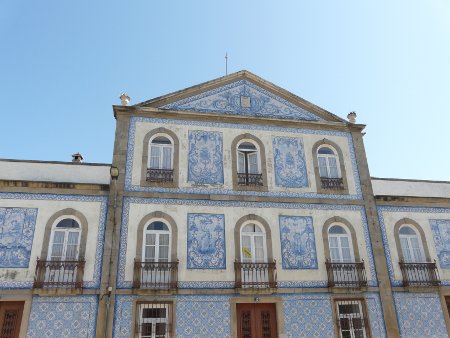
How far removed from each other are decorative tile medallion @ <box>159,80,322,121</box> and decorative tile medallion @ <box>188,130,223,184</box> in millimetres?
1179

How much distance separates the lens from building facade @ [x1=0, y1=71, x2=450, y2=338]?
12.6 meters

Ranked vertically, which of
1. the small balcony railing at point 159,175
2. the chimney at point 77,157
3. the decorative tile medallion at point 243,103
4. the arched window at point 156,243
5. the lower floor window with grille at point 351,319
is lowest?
the lower floor window with grille at point 351,319

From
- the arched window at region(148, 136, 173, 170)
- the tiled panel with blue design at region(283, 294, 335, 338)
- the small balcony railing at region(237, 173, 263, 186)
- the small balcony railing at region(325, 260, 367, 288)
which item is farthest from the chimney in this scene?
the small balcony railing at region(325, 260, 367, 288)

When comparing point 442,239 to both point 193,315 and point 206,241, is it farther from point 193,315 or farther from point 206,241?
point 193,315

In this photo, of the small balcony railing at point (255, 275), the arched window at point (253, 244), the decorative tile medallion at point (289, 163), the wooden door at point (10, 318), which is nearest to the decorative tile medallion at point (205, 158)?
the arched window at point (253, 244)

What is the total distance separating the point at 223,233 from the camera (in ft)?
46.2

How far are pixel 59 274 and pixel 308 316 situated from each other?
820cm

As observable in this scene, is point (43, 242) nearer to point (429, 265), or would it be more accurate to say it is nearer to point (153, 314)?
point (153, 314)

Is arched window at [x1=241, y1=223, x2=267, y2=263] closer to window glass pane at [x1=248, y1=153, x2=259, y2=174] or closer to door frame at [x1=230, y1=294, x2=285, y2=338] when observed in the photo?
door frame at [x1=230, y1=294, x2=285, y2=338]

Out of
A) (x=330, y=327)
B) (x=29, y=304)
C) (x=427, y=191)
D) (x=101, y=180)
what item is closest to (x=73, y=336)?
(x=29, y=304)

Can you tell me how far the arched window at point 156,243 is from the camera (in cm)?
1347

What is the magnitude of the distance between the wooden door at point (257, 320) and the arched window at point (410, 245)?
5.79 meters

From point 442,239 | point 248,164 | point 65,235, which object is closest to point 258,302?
point 248,164

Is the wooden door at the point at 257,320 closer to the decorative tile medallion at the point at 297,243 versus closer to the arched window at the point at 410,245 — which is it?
the decorative tile medallion at the point at 297,243
